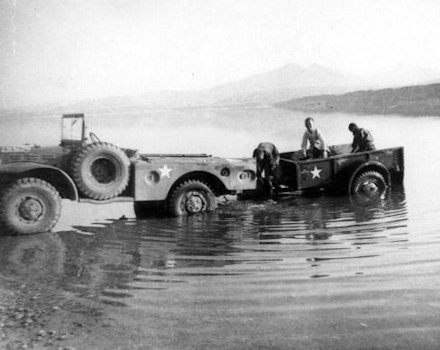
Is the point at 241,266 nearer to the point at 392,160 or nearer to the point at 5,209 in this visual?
the point at 5,209

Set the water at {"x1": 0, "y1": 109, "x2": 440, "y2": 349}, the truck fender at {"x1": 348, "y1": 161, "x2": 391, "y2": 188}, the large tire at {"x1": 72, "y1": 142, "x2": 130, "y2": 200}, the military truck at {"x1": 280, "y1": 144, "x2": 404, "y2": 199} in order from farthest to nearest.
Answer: the truck fender at {"x1": 348, "y1": 161, "x2": 391, "y2": 188}, the military truck at {"x1": 280, "y1": 144, "x2": 404, "y2": 199}, the large tire at {"x1": 72, "y1": 142, "x2": 130, "y2": 200}, the water at {"x1": 0, "y1": 109, "x2": 440, "y2": 349}

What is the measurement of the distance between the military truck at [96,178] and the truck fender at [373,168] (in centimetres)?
213

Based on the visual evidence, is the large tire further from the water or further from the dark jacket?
the dark jacket

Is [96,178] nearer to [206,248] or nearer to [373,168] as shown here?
[206,248]

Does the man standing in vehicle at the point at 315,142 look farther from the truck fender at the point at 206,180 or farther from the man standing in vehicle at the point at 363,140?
the truck fender at the point at 206,180

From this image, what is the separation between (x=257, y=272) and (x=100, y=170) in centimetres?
371

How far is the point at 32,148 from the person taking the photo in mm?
7758

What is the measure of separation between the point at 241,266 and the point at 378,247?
163 cm

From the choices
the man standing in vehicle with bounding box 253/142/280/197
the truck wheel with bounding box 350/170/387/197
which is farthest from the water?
the truck wheel with bounding box 350/170/387/197

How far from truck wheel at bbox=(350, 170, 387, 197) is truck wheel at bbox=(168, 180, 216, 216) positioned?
295 centimetres

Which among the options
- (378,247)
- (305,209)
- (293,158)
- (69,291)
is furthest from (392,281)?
(293,158)

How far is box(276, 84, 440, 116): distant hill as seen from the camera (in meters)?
35.7

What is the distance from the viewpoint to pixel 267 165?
31.4ft

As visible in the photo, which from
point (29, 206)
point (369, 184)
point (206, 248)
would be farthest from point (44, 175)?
point (369, 184)
